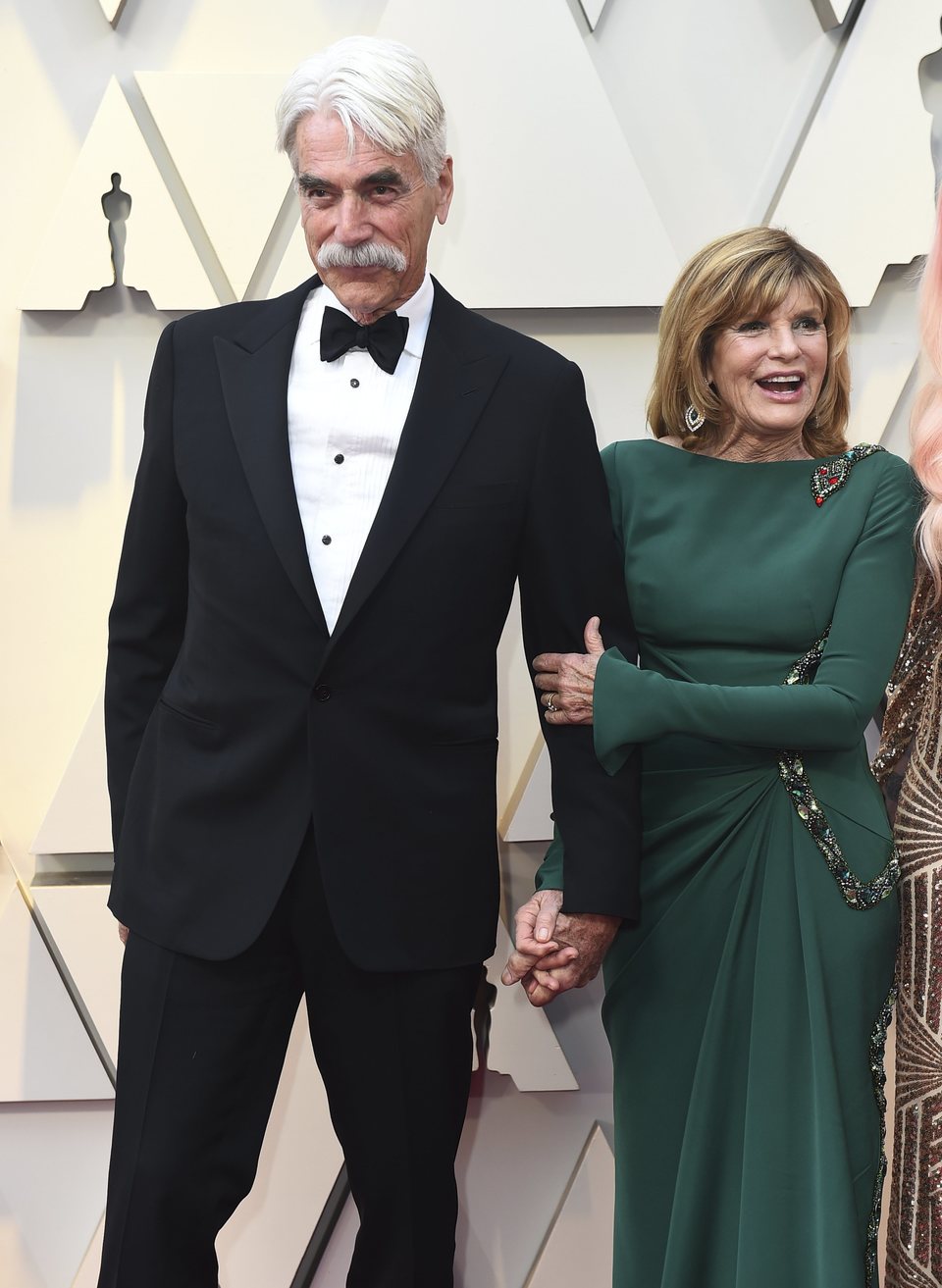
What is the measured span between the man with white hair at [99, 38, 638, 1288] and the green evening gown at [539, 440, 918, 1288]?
5.2 inches

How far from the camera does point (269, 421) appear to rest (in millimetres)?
1502

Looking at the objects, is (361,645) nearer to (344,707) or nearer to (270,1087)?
(344,707)

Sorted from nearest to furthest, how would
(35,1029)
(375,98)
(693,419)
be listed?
(375,98), (693,419), (35,1029)

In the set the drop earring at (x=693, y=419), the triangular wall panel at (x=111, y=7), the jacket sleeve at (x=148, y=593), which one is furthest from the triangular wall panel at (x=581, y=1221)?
the triangular wall panel at (x=111, y=7)

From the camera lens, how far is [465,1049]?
162 centimetres

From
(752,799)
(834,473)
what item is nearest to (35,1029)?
(752,799)

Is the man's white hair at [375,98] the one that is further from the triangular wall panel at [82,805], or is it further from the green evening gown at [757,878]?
the triangular wall panel at [82,805]

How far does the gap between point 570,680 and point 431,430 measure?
36 cm

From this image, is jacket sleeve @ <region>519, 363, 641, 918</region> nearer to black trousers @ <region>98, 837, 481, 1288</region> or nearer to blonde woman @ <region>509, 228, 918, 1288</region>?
blonde woman @ <region>509, 228, 918, 1288</region>

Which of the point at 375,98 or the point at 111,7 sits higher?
the point at 111,7

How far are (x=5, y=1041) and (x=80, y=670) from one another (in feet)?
2.11

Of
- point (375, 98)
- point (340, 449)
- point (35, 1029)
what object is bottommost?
point (35, 1029)

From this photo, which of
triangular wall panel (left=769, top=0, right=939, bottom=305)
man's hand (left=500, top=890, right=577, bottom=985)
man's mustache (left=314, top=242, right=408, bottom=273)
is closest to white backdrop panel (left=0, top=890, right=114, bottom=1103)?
man's hand (left=500, top=890, right=577, bottom=985)

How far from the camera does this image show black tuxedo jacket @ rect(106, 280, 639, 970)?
148 cm
